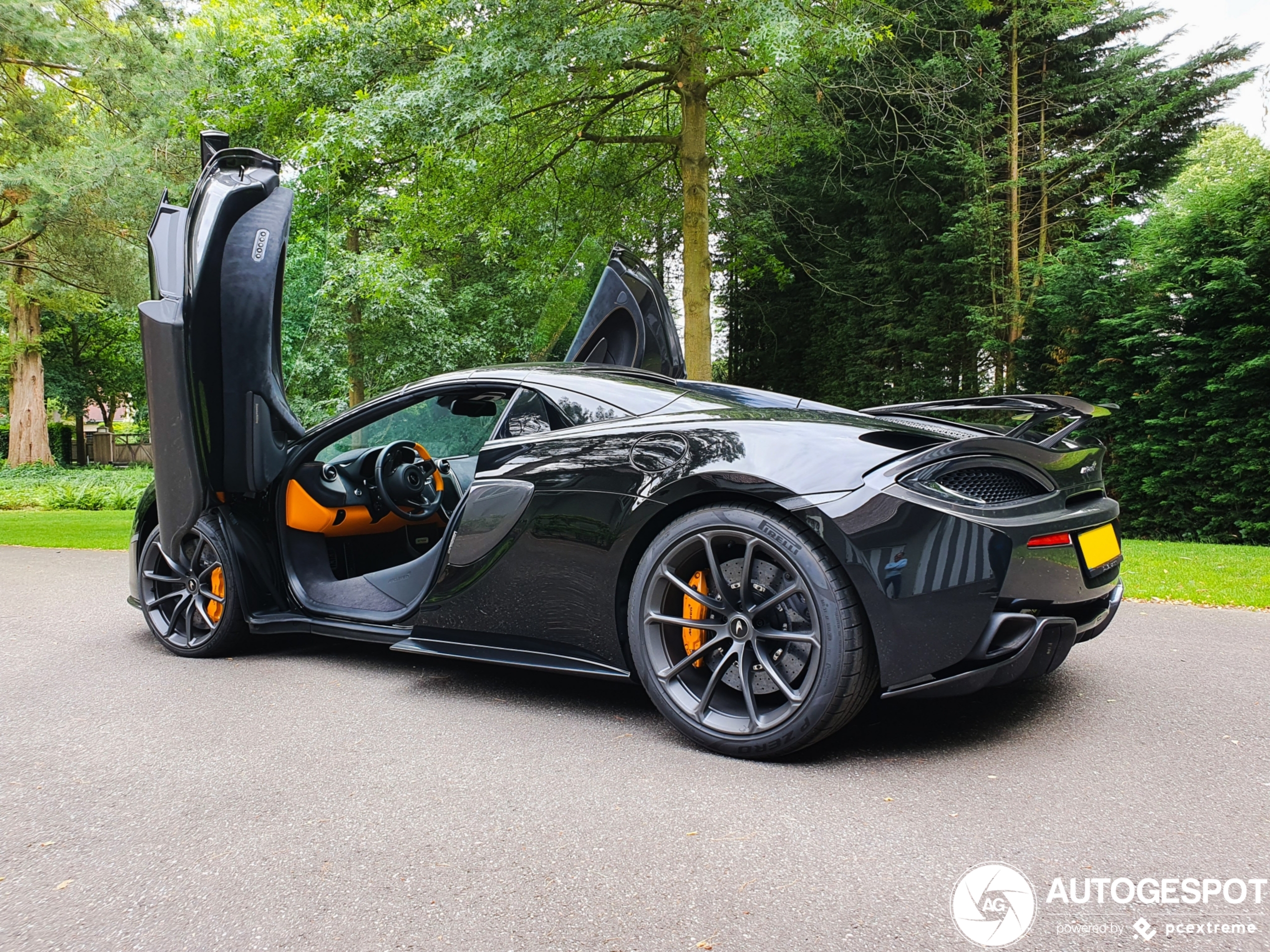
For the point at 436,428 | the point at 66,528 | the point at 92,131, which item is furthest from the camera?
the point at 92,131

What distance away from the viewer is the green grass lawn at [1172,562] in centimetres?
559

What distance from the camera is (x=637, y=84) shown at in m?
11.8

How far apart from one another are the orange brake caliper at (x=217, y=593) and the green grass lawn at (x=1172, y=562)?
201 inches

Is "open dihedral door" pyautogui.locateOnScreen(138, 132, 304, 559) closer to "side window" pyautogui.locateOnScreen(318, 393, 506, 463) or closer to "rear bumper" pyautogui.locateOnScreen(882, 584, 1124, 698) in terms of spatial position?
"side window" pyautogui.locateOnScreen(318, 393, 506, 463)

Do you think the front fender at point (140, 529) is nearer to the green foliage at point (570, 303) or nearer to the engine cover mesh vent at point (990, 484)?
the green foliage at point (570, 303)

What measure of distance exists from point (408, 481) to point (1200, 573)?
5.65 m

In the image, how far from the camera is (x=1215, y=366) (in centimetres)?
890

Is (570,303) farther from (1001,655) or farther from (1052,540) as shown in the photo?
(1001,655)

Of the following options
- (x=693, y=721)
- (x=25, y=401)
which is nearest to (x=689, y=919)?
(x=693, y=721)

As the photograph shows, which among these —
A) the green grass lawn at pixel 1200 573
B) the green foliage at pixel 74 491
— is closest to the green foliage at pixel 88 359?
the green foliage at pixel 74 491

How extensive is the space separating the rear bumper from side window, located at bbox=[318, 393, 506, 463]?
6.98 ft

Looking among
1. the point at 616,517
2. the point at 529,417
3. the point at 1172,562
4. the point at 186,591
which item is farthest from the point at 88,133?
the point at 1172,562

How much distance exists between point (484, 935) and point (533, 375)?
7.15ft

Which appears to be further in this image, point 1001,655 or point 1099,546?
point 1099,546
